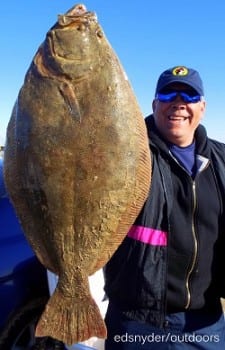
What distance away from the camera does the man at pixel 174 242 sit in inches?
124

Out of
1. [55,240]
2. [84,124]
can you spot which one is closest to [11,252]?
[55,240]

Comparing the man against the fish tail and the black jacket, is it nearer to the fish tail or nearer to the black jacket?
the black jacket

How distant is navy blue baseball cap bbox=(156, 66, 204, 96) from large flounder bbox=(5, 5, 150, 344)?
987 mm

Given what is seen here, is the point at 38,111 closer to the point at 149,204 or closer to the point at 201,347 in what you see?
the point at 149,204

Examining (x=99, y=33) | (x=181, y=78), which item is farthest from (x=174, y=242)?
(x=99, y=33)

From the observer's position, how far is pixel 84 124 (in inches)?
87.2

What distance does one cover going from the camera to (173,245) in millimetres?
3213

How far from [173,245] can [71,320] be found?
102 centimetres

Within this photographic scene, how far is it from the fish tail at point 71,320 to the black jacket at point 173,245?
75cm

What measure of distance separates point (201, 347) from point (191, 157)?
4.28ft

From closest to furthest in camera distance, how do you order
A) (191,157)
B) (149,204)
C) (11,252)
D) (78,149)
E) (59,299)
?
(78,149), (59,299), (149,204), (191,157), (11,252)

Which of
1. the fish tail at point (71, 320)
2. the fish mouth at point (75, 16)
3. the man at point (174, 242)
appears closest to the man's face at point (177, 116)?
the man at point (174, 242)

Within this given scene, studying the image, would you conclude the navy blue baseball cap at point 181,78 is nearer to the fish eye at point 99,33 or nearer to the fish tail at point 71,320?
the fish eye at point 99,33

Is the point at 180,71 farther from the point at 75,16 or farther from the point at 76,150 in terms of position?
the point at 76,150
